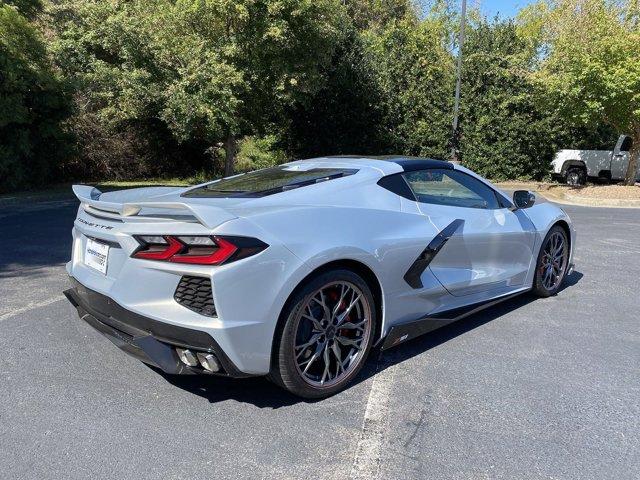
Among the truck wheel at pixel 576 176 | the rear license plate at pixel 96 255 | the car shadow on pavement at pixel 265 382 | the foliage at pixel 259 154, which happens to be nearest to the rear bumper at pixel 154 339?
the rear license plate at pixel 96 255

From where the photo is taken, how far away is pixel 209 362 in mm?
2791

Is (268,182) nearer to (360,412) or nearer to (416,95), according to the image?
(360,412)

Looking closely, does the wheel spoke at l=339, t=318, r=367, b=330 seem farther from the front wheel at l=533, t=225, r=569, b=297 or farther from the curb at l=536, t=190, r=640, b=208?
the curb at l=536, t=190, r=640, b=208

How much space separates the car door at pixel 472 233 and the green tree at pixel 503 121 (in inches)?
630

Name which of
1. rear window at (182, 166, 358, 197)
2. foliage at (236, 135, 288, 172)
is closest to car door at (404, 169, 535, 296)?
rear window at (182, 166, 358, 197)

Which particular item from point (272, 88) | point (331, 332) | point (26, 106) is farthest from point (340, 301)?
point (272, 88)

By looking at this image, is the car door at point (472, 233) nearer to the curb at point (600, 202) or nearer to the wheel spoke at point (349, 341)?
the wheel spoke at point (349, 341)

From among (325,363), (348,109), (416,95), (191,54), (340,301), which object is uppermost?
(191,54)

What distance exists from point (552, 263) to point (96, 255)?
417 cm

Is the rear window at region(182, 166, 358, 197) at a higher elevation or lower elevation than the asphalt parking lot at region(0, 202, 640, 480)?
higher

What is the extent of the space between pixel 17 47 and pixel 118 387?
12.8 metres

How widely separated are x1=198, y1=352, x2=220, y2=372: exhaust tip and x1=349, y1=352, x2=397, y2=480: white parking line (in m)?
0.85

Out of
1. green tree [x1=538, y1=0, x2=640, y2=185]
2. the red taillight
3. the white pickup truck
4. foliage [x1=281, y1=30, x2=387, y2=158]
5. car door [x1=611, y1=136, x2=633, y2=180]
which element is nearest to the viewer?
the red taillight

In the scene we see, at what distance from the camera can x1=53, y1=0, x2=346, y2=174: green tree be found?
1506cm
